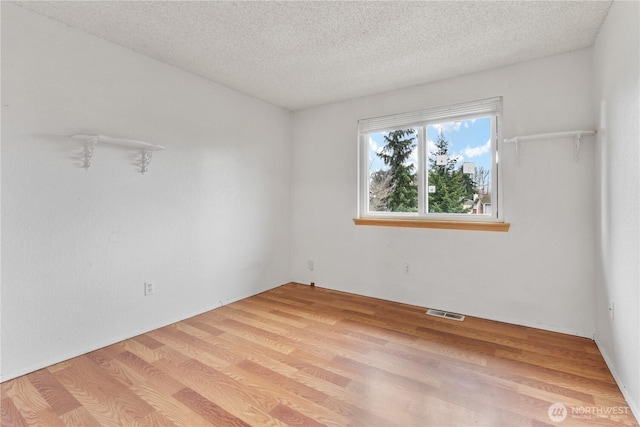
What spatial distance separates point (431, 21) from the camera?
6.66 ft

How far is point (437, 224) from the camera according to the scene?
3000 millimetres

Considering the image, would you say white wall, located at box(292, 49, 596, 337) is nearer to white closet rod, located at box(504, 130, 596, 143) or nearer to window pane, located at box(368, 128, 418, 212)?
white closet rod, located at box(504, 130, 596, 143)

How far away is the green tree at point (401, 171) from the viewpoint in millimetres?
3268

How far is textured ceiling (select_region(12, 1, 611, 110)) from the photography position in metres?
1.90

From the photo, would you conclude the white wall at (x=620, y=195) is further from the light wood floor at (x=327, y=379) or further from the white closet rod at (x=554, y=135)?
the light wood floor at (x=327, y=379)

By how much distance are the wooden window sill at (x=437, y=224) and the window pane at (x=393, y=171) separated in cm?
19

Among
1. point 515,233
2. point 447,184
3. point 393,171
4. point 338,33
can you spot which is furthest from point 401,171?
point 338,33

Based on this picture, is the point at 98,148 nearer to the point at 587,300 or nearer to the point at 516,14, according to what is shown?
the point at 516,14

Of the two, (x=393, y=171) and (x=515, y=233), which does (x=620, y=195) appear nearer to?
(x=515, y=233)

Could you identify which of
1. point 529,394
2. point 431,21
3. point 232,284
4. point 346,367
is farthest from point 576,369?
point 232,284

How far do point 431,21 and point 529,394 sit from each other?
241 centimetres

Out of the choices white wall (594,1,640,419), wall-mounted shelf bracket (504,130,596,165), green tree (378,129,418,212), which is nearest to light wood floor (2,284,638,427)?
white wall (594,1,640,419)

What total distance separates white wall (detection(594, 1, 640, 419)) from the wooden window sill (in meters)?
0.70

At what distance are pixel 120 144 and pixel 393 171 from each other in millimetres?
2651
